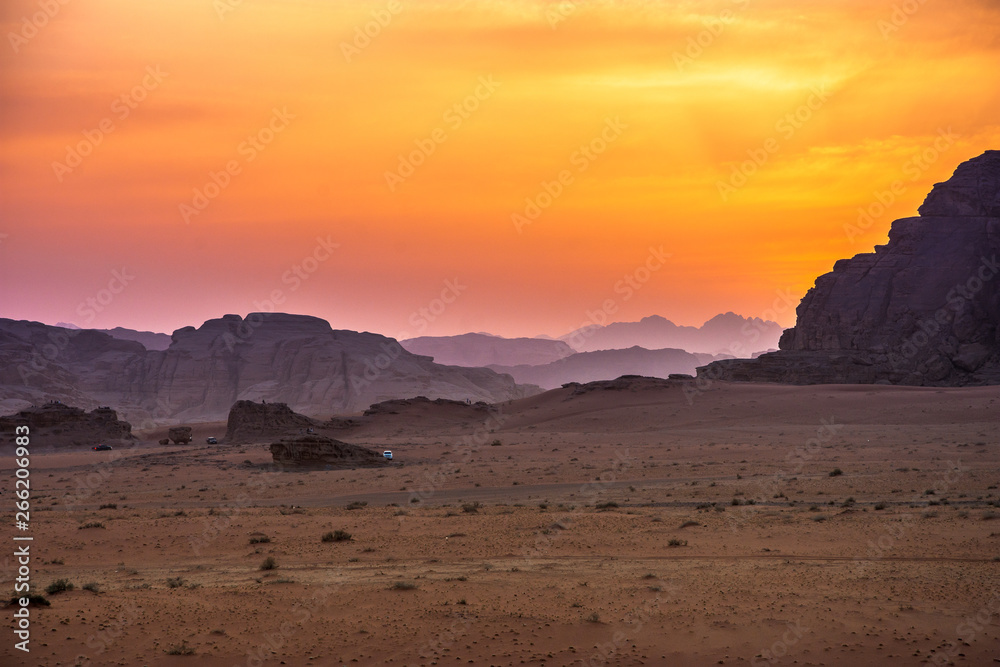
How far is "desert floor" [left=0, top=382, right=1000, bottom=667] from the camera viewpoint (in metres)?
10.9

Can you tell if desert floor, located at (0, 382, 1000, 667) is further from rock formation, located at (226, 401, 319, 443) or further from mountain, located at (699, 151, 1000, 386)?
mountain, located at (699, 151, 1000, 386)

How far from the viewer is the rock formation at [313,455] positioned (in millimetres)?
39750

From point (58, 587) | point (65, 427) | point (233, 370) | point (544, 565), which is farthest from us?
point (233, 370)

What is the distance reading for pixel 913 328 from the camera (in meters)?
83.8

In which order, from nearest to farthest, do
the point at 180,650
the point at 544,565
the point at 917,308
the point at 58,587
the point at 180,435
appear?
the point at 180,650 < the point at 58,587 < the point at 544,565 < the point at 180,435 < the point at 917,308

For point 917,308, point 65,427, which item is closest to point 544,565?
point 65,427

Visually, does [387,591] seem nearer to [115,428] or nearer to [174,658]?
[174,658]

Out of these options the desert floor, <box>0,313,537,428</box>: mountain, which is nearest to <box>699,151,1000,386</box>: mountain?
the desert floor

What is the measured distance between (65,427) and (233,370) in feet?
253

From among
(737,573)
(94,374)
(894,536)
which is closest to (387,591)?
(737,573)

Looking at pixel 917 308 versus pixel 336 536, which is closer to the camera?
pixel 336 536

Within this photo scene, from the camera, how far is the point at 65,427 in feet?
204

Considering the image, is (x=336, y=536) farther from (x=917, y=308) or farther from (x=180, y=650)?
(x=917, y=308)

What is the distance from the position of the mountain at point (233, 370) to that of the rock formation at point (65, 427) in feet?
169
